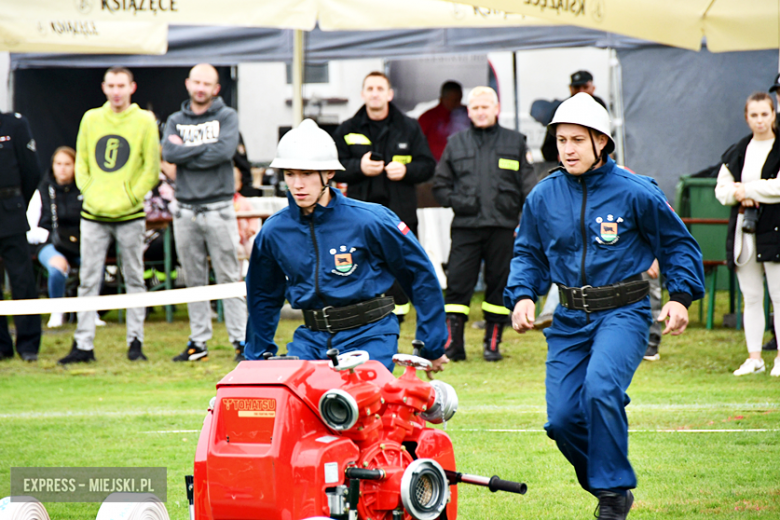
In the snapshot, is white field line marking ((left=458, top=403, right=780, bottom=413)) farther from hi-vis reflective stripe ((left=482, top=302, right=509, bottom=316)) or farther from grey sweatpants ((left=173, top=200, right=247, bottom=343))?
grey sweatpants ((left=173, top=200, right=247, bottom=343))

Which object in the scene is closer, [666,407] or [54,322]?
[666,407]

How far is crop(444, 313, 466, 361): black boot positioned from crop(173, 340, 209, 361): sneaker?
2.39 meters

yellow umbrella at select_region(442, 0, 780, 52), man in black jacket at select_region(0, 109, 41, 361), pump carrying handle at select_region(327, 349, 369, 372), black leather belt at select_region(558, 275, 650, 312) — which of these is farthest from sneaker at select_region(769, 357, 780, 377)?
man in black jacket at select_region(0, 109, 41, 361)

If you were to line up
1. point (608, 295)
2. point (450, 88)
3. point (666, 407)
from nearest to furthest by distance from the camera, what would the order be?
point (608, 295)
point (666, 407)
point (450, 88)

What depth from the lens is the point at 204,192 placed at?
9953 mm

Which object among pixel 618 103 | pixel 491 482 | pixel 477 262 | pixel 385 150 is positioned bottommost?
pixel 491 482

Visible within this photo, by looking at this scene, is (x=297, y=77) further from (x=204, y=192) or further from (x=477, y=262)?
(x=477, y=262)

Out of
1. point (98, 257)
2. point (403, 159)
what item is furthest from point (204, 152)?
point (403, 159)

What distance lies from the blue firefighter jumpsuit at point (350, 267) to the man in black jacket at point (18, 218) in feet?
19.1

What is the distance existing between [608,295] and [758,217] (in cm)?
464

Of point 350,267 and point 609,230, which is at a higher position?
point 609,230

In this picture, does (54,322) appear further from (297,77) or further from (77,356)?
(297,77)

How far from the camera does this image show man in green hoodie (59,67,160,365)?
995 cm

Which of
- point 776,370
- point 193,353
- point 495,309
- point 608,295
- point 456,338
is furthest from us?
point 193,353
